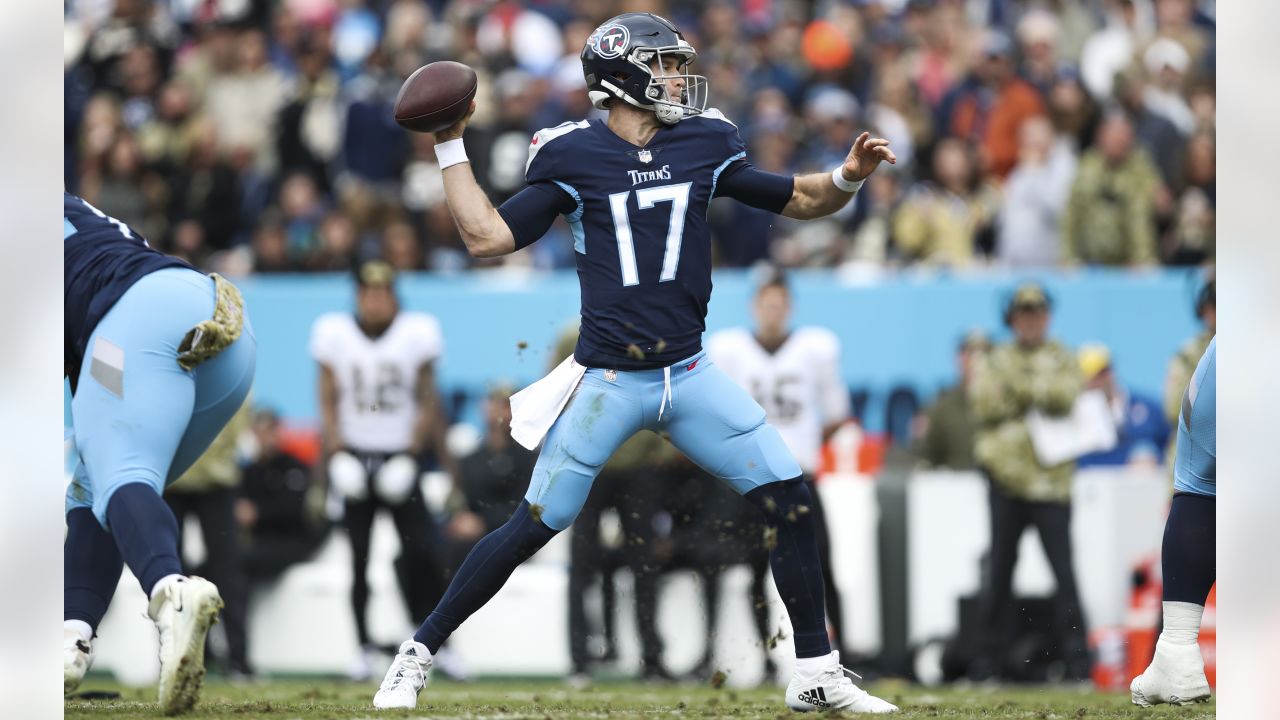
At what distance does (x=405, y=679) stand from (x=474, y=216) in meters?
1.54

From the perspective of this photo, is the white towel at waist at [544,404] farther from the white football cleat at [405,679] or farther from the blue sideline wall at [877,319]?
the blue sideline wall at [877,319]

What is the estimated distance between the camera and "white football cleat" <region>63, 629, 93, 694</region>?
18.5ft

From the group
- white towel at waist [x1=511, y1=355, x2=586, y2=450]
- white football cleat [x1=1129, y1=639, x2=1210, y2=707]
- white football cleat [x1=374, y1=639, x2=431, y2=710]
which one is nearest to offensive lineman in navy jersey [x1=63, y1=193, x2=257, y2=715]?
white football cleat [x1=374, y1=639, x2=431, y2=710]

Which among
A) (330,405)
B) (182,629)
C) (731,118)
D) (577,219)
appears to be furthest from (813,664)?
(731,118)

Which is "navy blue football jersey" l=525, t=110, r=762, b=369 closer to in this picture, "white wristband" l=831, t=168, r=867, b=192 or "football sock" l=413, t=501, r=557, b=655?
"white wristband" l=831, t=168, r=867, b=192

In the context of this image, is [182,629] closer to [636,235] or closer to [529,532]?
[529,532]

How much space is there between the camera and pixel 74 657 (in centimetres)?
566

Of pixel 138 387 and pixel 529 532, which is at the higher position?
pixel 138 387

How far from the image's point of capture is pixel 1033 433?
31.4 ft

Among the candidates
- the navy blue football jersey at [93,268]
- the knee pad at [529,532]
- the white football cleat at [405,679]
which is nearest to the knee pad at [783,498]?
the knee pad at [529,532]

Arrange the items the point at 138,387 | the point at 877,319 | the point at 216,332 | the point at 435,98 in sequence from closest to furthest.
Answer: the point at 138,387
the point at 216,332
the point at 435,98
the point at 877,319

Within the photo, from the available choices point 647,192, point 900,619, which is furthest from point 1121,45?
point 647,192

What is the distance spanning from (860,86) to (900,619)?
5686 millimetres
